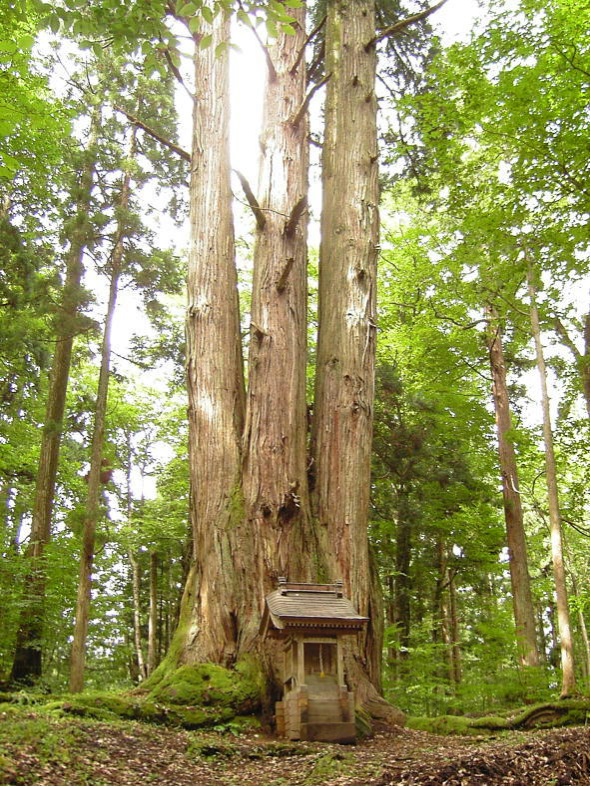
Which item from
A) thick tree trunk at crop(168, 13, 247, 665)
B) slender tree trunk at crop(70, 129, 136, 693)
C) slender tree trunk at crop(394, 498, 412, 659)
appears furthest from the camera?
slender tree trunk at crop(394, 498, 412, 659)

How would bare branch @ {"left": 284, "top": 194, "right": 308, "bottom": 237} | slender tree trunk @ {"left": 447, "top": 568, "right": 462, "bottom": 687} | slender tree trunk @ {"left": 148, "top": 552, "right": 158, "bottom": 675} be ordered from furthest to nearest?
1. slender tree trunk @ {"left": 148, "top": 552, "right": 158, "bottom": 675}
2. slender tree trunk @ {"left": 447, "top": 568, "right": 462, "bottom": 687}
3. bare branch @ {"left": 284, "top": 194, "right": 308, "bottom": 237}

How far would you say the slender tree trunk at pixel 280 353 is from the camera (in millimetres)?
5621

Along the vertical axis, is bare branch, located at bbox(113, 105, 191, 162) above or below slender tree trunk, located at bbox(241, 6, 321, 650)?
above

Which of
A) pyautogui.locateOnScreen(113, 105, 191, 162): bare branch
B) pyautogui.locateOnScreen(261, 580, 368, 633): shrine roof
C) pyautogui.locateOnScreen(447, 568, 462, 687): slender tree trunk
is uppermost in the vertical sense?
pyautogui.locateOnScreen(113, 105, 191, 162): bare branch

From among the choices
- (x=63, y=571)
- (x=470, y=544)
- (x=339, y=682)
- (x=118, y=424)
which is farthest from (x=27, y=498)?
(x=339, y=682)

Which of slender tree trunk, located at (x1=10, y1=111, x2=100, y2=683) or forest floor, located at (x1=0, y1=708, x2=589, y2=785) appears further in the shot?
slender tree trunk, located at (x1=10, y1=111, x2=100, y2=683)

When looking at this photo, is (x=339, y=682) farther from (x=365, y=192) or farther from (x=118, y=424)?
(x=118, y=424)

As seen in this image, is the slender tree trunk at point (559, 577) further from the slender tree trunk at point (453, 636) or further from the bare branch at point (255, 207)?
the slender tree trunk at point (453, 636)

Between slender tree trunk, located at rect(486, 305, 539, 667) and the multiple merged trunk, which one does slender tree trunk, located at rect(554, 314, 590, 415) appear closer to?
slender tree trunk, located at rect(486, 305, 539, 667)

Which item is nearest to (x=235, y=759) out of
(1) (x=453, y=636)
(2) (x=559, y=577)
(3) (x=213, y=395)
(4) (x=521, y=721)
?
(4) (x=521, y=721)

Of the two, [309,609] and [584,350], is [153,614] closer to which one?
[584,350]

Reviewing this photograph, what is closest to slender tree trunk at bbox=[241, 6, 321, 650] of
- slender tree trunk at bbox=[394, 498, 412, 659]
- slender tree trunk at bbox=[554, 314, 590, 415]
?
slender tree trunk at bbox=[554, 314, 590, 415]

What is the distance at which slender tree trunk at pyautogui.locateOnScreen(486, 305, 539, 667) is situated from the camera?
10203mm

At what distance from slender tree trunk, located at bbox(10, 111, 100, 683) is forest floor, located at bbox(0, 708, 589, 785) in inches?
233
